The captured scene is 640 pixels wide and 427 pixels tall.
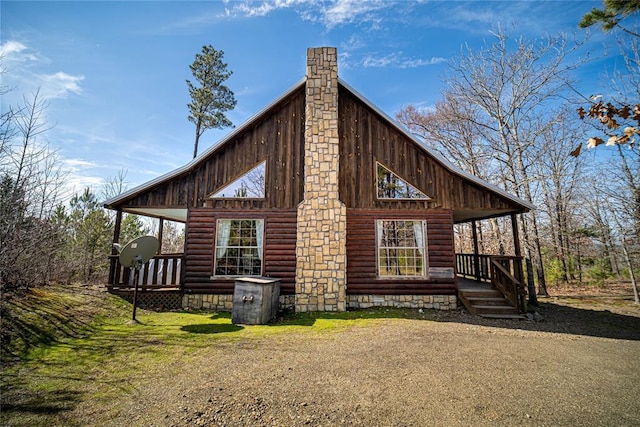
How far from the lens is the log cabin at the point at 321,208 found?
9508 millimetres

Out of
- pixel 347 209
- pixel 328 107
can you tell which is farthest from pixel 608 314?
pixel 328 107

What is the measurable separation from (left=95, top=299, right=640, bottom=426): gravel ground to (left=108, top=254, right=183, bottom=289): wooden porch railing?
16.6 feet

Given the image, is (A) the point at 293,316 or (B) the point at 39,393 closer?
(B) the point at 39,393

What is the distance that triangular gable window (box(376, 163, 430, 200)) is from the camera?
33.2 ft

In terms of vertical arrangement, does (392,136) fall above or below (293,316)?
above

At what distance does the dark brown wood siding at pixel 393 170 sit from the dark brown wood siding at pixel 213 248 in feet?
7.92

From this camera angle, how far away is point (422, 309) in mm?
9414

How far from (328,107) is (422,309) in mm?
7695

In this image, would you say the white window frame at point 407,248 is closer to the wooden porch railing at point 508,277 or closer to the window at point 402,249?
the window at point 402,249

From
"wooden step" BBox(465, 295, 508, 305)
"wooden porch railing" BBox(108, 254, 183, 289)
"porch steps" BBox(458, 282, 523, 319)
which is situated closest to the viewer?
"porch steps" BBox(458, 282, 523, 319)

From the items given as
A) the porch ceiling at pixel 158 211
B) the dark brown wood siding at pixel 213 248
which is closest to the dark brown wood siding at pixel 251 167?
the dark brown wood siding at pixel 213 248

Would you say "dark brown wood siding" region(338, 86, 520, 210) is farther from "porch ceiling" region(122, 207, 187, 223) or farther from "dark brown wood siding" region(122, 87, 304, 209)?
"porch ceiling" region(122, 207, 187, 223)

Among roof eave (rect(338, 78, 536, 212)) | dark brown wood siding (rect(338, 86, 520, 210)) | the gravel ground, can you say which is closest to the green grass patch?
the gravel ground

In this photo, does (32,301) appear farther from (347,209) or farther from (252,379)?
(347,209)
